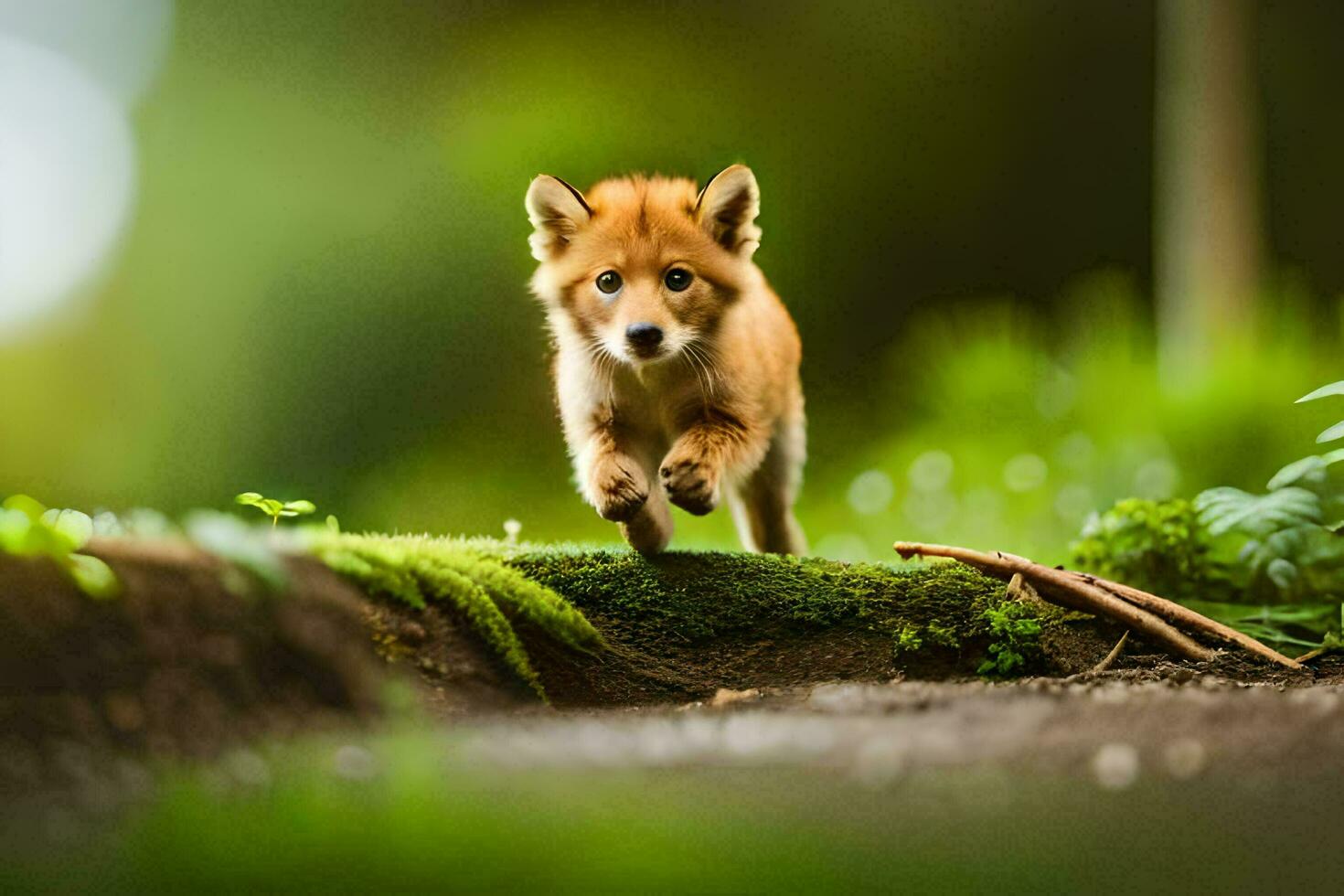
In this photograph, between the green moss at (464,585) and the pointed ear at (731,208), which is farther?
the pointed ear at (731,208)

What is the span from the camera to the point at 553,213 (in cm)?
307

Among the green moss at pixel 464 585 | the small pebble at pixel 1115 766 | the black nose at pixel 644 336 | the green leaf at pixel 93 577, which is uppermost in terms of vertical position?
the black nose at pixel 644 336

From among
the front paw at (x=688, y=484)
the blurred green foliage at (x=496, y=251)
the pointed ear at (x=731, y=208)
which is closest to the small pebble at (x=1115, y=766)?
the front paw at (x=688, y=484)

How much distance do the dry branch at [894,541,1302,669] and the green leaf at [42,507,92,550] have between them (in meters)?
2.02

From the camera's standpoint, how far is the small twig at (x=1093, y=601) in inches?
111

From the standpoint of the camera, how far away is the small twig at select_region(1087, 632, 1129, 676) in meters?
2.68

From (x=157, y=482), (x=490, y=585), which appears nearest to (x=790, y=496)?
(x=490, y=585)

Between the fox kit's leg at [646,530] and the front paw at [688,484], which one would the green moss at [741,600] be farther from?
the front paw at [688,484]

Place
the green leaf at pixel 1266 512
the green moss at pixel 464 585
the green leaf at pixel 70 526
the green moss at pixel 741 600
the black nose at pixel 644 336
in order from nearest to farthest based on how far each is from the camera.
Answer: the green leaf at pixel 70 526
the green moss at pixel 464 585
the green moss at pixel 741 600
the black nose at pixel 644 336
the green leaf at pixel 1266 512

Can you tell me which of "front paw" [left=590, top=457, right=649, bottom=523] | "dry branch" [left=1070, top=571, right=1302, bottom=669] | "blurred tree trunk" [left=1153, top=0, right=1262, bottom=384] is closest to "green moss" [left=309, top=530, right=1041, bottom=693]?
"front paw" [left=590, top=457, right=649, bottom=523]

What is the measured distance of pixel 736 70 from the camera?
6.59 meters

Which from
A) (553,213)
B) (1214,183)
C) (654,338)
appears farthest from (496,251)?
A: (1214,183)

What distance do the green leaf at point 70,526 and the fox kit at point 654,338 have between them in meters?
1.27

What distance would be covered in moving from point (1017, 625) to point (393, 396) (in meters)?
4.28
